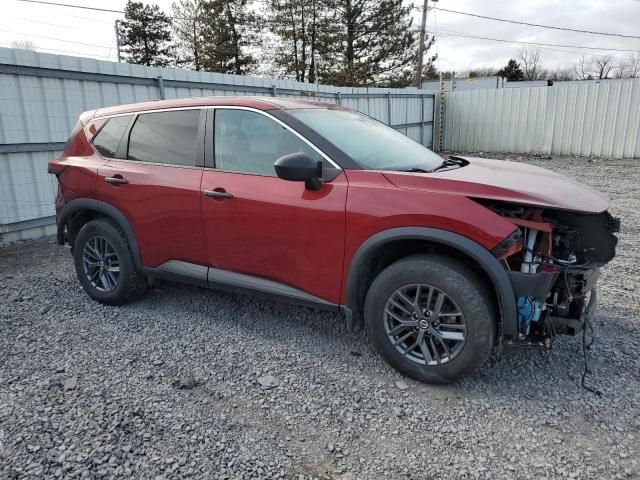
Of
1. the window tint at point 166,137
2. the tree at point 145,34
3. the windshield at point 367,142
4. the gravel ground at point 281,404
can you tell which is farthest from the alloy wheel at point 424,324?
the tree at point 145,34

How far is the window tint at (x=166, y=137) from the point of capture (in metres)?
3.64

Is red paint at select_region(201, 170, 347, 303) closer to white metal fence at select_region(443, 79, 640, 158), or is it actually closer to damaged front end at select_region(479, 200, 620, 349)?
damaged front end at select_region(479, 200, 620, 349)

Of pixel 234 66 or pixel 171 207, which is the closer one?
pixel 171 207

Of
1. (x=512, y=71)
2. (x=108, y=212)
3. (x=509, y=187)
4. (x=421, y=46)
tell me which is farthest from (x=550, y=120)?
(x=512, y=71)

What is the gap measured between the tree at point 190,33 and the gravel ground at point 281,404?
29.7 m

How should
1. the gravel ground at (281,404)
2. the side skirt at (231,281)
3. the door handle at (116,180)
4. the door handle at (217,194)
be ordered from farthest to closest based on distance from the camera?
the door handle at (116,180) < the door handle at (217,194) < the side skirt at (231,281) < the gravel ground at (281,404)

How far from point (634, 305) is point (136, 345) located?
4.07m

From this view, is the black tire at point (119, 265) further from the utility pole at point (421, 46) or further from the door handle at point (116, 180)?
the utility pole at point (421, 46)

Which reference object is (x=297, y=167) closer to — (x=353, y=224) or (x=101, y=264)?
(x=353, y=224)

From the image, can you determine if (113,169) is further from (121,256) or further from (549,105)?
(549,105)

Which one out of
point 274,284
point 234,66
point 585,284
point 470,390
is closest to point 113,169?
point 274,284

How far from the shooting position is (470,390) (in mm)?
2857

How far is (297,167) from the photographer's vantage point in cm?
284

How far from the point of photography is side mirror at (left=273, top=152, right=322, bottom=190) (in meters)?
2.85
